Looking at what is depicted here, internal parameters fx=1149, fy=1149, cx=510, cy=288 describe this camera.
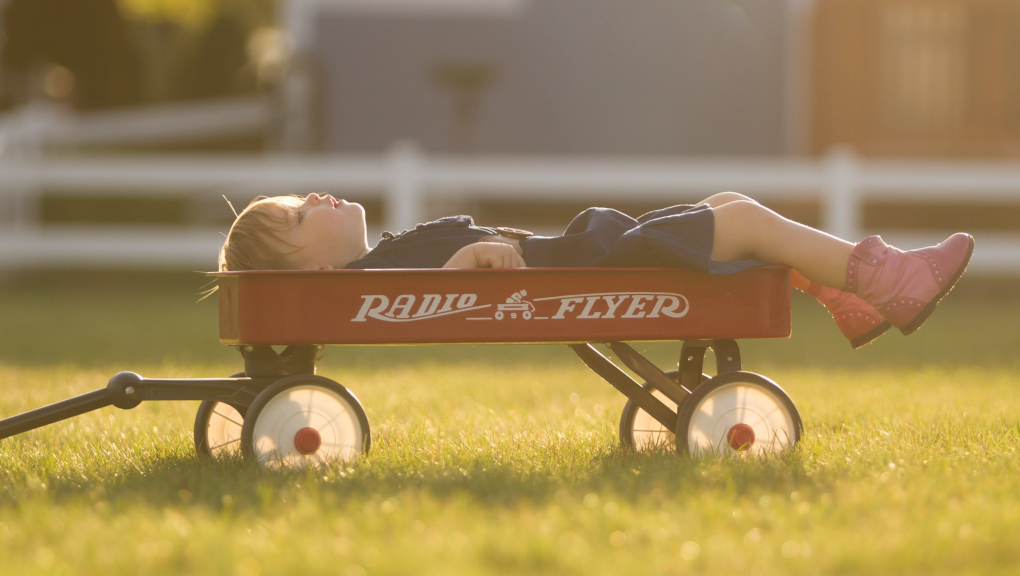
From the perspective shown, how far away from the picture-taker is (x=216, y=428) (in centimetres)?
341

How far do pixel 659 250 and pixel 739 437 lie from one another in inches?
21.7

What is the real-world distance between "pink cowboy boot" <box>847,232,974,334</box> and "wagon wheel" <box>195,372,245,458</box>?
183 centimetres

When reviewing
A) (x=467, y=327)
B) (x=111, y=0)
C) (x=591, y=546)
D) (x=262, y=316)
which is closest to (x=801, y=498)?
(x=591, y=546)

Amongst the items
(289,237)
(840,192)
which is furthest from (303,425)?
(840,192)

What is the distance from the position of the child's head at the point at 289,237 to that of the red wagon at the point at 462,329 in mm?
211

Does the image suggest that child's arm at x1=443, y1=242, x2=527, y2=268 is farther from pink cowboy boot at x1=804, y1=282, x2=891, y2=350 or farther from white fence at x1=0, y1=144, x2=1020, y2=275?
white fence at x1=0, y1=144, x2=1020, y2=275

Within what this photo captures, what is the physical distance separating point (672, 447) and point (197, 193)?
11.3 meters

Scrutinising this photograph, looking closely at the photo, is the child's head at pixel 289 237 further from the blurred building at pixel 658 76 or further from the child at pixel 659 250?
the blurred building at pixel 658 76

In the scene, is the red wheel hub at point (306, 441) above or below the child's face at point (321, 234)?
below

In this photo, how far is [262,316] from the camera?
3.04m

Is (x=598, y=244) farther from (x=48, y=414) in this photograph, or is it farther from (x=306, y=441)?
(x=48, y=414)

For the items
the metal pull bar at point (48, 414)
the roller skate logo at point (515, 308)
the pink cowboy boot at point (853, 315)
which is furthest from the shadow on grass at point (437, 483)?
the pink cowboy boot at point (853, 315)

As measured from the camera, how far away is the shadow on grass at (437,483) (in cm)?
260

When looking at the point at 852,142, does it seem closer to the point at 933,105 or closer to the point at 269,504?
the point at 933,105
